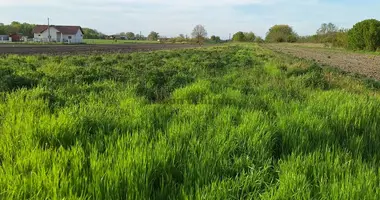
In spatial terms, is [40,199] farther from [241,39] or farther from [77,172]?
[241,39]

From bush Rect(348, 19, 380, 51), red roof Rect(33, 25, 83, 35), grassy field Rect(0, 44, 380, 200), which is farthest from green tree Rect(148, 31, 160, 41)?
grassy field Rect(0, 44, 380, 200)

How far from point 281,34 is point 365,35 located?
75.9 metres

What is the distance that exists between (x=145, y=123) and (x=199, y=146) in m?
1.19

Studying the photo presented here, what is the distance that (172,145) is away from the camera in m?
3.81

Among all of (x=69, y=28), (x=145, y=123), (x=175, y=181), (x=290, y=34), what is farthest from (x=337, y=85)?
(x=290, y=34)

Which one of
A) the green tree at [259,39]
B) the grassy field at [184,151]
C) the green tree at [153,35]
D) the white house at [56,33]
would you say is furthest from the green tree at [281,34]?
the grassy field at [184,151]

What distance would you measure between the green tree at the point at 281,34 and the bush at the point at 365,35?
66.6 meters

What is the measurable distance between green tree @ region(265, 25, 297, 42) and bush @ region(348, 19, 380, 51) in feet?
219

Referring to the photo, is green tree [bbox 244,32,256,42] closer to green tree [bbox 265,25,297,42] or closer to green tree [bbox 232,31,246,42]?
green tree [bbox 232,31,246,42]

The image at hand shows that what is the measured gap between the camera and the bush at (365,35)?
2517 inches

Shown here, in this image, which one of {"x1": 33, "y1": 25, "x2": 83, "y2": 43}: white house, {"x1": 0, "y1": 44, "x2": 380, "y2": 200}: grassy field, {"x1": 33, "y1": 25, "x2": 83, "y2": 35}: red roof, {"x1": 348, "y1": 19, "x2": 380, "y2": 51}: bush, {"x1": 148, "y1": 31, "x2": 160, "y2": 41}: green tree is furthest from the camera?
{"x1": 148, "y1": 31, "x2": 160, "y2": 41}: green tree

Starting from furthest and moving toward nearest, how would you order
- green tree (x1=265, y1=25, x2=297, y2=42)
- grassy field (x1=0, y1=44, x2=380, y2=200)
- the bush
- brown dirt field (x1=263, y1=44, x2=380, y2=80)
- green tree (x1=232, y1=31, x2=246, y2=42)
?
green tree (x1=232, y1=31, x2=246, y2=42)
green tree (x1=265, y1=25, x2=297, y2=42)
the bush
brown dirt field (x1=263, y1=44, x2=380, y2=80)
grassy field (x1=0, y1=44, x2=380, y2=200)

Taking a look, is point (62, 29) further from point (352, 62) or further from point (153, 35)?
point (352, 62)

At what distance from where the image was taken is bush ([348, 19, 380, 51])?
63941 mm
